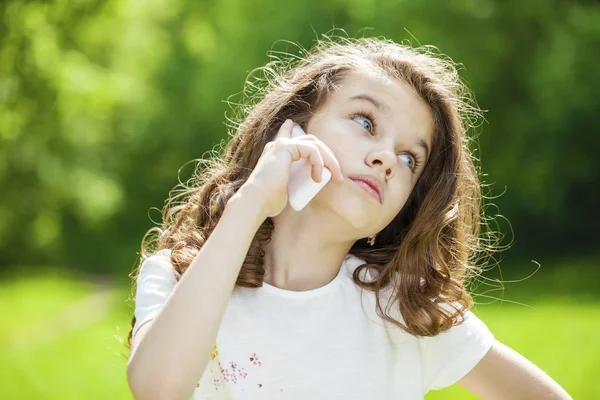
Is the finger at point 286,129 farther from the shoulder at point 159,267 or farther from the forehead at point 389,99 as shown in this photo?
the shoulder at point 159,267

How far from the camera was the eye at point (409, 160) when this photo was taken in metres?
2.17

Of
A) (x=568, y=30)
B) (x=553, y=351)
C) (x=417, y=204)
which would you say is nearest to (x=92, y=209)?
(x=568, y=30)

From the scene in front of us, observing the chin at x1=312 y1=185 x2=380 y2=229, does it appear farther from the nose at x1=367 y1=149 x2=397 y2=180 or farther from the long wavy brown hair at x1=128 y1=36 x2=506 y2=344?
Result: the long wavy brown hair at x1=128 y1=36 x2=506 y2=344

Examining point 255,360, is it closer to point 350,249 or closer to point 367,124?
point 350,249

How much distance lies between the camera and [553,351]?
231 inches

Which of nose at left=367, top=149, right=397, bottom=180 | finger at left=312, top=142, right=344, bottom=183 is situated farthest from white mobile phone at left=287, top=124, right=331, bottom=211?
nose at left=367, top=149, right=397, bottom=180

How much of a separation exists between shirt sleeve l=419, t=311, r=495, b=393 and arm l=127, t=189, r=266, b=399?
0.71 m

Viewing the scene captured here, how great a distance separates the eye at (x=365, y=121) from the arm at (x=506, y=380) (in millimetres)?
691

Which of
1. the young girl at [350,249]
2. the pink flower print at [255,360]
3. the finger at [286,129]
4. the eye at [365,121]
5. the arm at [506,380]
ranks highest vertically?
the eye at [365,121]

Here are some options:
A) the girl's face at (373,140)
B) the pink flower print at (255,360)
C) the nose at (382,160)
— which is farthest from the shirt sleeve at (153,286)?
the nose at (382,160)

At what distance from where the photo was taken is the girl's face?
6.68ft

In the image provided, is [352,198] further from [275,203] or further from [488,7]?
[488,7]

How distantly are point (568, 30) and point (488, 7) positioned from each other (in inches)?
45.4

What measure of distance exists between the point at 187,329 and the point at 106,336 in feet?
21.0
